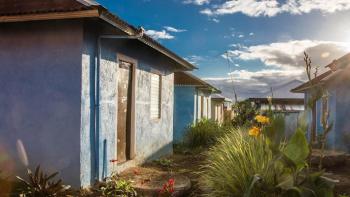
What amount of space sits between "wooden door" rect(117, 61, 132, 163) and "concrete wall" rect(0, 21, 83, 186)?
1.70m

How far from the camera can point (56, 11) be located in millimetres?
6094

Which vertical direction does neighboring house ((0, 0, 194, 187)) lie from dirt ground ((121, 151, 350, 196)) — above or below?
above

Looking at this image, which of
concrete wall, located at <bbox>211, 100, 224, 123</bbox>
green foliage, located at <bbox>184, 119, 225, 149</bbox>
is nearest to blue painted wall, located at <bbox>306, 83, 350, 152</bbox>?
green foliage, located at <bbox>184, 119, 225, 149</bbox>

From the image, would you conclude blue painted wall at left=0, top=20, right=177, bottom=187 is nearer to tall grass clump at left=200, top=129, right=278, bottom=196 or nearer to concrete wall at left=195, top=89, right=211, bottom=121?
tall grass clump at left=200, top=129, right=278, bottom=196

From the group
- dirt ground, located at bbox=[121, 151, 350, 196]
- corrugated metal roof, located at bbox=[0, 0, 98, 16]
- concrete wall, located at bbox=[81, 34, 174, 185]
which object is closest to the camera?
corrugated metal roof, located at bbox=[0, 0, 98, 16]

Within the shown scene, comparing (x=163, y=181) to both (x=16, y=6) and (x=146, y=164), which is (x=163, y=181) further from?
(x=16, y=6)

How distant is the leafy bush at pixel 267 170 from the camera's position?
406cm

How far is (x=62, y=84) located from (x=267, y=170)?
12.8 ft

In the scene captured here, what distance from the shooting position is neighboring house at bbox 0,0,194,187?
258 inches

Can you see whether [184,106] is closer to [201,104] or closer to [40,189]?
[201,104]

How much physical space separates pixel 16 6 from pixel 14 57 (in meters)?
0.95

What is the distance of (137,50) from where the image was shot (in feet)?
29.8

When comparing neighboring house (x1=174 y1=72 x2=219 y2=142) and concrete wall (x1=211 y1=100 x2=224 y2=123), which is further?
concrete wall (x1=211 y1=100 x2=224 y2=123)

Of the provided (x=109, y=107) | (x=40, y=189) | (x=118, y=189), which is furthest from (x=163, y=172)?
(x=40, y=189)
